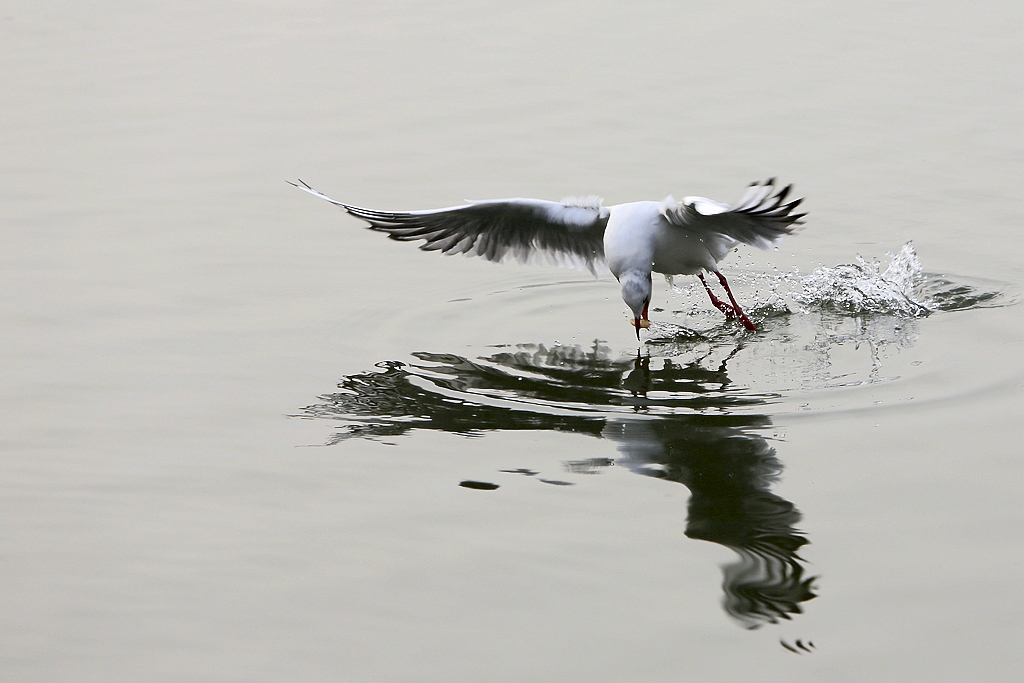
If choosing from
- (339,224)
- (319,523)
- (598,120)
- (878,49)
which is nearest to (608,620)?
(319,523)

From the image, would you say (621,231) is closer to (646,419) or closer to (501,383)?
(501,383)

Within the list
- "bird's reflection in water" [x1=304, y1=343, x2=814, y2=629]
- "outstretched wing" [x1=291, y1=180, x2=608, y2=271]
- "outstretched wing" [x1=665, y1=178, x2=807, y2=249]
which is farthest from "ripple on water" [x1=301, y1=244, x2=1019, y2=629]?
"outstretched wing" [x1=665, y1=178, x2=807, y2=249]

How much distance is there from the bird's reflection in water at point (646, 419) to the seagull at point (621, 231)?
1.94 feet

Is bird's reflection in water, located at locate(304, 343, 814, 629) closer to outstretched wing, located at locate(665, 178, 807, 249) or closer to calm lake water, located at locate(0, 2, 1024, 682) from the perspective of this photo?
calm lake water, located at locate(0, 2, 1024, 682)

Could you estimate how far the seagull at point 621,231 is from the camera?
671 cm

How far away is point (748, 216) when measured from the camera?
652 centimetres

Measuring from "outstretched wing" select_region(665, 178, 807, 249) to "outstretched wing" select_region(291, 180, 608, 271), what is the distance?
751mm

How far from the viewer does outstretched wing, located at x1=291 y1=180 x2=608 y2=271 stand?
7629mm

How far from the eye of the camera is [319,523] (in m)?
5.02

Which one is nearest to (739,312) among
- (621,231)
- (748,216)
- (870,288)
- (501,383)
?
(870,288)

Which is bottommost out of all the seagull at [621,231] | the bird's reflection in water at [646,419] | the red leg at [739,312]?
the bird's reflection in water at [646,419]

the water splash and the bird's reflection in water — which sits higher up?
the water splash

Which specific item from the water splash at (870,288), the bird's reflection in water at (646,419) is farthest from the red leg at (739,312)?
the bird's reflection in water at (646,419)

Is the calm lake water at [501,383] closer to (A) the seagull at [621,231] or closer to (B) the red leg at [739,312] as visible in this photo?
(B) the red leg at [739,312]
